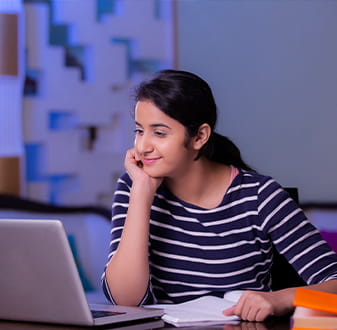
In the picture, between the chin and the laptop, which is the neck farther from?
the laptop

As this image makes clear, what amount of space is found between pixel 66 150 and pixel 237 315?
2343 millimetres

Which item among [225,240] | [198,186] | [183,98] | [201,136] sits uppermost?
[183,98]

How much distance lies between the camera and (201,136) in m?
1.66

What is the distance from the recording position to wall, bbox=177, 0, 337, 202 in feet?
8.45

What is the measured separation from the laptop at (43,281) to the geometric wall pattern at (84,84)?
7.30 feet

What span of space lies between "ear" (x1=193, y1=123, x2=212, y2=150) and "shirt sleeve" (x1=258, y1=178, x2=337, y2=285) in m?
0.20

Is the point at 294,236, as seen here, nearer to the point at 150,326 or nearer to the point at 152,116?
the point at 152,116

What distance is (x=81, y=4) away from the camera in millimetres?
3443

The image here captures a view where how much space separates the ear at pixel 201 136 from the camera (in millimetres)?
1643

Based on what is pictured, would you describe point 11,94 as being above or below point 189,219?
above

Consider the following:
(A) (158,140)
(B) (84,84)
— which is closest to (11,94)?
(B) (84,84)

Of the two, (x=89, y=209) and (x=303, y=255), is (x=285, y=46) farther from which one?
(x=303, y=255)

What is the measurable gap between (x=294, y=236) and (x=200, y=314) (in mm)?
479

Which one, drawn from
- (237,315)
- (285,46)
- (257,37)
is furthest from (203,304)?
(257,37)
